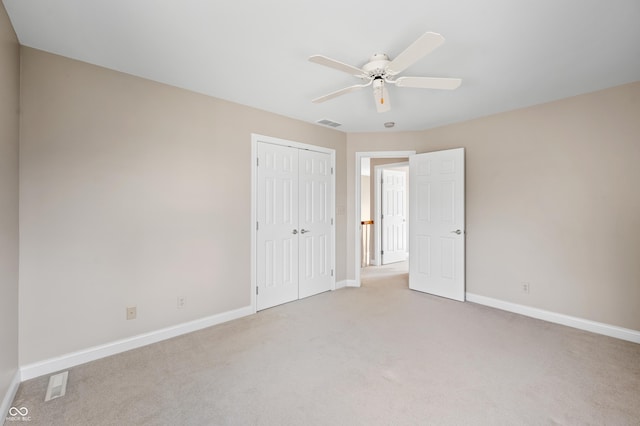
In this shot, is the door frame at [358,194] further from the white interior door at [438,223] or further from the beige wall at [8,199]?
the beige wall at [8,199]

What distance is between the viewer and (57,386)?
6.73 ft

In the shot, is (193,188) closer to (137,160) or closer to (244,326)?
(137,160)

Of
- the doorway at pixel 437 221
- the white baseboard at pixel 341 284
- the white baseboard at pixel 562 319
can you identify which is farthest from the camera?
the white baseboard at pixel 341 284

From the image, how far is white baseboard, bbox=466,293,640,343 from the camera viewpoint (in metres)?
2.80

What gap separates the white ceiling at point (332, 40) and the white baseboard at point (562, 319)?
93.0 inches

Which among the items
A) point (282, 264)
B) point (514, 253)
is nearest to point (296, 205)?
point (282, 264)

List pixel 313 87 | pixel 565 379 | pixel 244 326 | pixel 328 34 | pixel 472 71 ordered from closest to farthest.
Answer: pixel 328 34, pixel 565 379, pixel 472 71, pixel 313 87, pixel 244 326

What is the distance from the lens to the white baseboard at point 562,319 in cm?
280

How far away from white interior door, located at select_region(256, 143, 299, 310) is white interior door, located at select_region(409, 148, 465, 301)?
72.2 inches

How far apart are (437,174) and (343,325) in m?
2.48

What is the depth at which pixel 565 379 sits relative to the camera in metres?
2.14

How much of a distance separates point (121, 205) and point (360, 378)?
243 cm

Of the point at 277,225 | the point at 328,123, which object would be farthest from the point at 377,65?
the point at 277,225

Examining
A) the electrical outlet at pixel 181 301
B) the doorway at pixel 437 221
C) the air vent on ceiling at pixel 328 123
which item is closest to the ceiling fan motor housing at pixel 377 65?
→ the air vent on ceiling at pixel 328 123
